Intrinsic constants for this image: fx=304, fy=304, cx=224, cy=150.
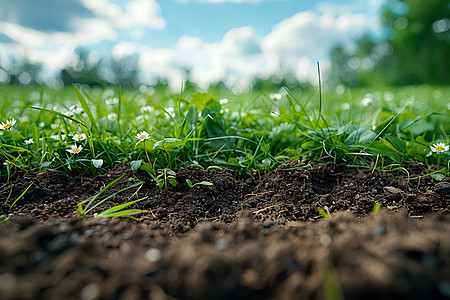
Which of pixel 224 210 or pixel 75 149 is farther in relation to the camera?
pixel 75 149

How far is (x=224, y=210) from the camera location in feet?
5.07

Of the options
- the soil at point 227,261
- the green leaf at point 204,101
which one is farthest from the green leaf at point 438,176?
the green leaf at point 204,101

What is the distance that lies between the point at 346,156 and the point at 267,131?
0.53 m

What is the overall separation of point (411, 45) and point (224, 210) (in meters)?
26.8

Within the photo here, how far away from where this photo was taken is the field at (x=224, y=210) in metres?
0.75

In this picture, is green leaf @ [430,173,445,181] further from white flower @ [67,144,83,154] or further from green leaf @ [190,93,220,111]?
white flower @ [67,144,83,154]

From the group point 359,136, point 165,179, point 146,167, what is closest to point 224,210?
point 165,179

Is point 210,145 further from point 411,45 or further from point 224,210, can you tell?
point 411,45

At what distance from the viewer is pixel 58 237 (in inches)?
37.0

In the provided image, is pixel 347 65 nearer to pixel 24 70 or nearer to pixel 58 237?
pixel 24 70

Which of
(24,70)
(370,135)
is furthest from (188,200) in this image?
(24,70)

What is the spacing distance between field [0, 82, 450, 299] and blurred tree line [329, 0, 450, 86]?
21.6 metres

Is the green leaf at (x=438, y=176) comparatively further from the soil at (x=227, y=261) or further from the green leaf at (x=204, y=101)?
the green leaf at (x=204, y=101)

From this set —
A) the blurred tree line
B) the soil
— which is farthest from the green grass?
the blurred tree line
